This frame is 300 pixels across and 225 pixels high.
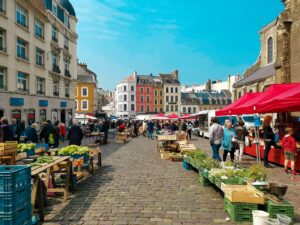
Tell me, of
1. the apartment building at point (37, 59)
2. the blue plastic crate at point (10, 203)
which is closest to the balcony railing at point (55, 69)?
the apartment building at point (37, 59)

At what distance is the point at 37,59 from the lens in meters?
29.0

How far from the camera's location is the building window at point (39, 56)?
28931 mm

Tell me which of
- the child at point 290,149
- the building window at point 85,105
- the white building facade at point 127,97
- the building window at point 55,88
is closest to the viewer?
the child at point 290,149

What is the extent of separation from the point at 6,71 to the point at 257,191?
877 inches

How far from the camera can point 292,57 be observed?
71.8 ft

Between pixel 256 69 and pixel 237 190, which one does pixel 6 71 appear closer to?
pixel 237 190

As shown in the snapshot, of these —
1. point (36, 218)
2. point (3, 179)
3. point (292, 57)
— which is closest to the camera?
point (3, 179)

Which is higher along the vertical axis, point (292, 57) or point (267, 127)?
point (292, 57)

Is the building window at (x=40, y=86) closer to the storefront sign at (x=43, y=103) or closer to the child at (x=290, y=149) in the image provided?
the storefront sign at (x=43, y=103)

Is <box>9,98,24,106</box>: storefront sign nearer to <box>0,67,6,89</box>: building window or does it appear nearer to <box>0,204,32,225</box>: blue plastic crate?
<box>0,67,6,89</box>: building window

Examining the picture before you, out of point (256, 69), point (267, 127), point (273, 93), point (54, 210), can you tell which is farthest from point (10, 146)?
point (256, 69)

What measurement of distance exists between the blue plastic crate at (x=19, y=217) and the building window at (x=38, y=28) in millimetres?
26582

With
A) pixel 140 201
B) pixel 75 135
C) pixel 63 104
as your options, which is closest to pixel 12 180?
pixel 140 201

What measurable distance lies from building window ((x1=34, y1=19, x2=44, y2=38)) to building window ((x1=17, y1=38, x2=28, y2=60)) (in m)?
2.75
